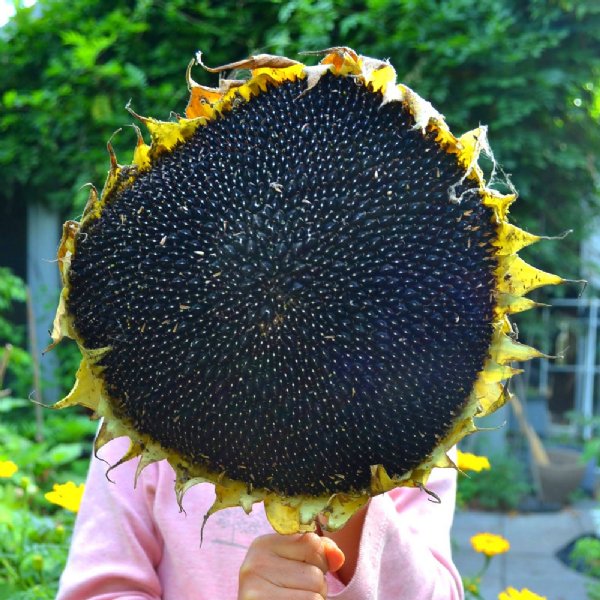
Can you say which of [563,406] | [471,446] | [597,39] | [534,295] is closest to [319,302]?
[597,39]

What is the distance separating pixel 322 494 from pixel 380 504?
0.22 m

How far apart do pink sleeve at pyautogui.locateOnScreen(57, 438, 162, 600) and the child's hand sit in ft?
1.02

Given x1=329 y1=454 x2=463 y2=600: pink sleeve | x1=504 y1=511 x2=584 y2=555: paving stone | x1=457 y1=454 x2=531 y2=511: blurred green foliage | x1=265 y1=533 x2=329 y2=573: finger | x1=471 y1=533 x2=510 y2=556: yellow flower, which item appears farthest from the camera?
x1=457 y1=454 x2=531 y2=511: blurred green foliage

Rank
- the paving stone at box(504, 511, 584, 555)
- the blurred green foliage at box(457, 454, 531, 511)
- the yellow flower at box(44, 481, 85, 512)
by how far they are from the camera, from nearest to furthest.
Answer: the yellow flower at box(44, 481, 85, 512), the paving stone at box(504, 511, 584, 555), the blurred green foliage at box(457, 454, 531, 511)

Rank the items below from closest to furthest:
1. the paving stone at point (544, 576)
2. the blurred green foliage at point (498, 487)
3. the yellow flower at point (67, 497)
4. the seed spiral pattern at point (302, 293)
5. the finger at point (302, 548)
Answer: the seed spiral pattern at point (302, 293) < the finger at point (302, 548) < the yellow flower at point (67, 497) < the paving stone at point (544, 576) < the blurred green foliage at point (498, 487)

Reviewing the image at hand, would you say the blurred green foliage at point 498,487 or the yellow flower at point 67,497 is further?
the blurred green foliage at point 498,487

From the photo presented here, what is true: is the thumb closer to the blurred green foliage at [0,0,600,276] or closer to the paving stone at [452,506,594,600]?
the paving stone at [452,506,594,600]

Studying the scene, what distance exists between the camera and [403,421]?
0.68 m

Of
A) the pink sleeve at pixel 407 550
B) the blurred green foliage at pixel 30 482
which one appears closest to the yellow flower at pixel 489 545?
the pink sleeve at pixel 407 550

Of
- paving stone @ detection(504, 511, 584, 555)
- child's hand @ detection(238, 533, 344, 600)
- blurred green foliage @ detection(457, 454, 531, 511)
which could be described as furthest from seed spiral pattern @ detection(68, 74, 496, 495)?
blurred green foliage @ detection(457, 454, 531, 511)

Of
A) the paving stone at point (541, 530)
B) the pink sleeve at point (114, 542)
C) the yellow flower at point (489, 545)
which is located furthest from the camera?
the paving stone at point (541, 530)

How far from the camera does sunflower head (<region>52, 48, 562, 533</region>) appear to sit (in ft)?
2.15

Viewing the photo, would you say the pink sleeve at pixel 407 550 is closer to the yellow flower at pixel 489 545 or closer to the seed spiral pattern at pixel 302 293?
the seed spiral pattern at pixel 302 293

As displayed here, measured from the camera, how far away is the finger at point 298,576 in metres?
0.80
